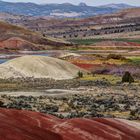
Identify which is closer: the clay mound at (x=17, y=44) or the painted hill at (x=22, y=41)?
the clay mound at (x=17, y=44)

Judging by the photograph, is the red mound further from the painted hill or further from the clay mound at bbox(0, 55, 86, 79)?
the painted hill

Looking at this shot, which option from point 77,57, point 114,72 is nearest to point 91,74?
point 114,72

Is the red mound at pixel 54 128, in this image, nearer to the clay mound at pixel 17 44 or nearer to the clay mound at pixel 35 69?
the clay mound at pixel 35 69

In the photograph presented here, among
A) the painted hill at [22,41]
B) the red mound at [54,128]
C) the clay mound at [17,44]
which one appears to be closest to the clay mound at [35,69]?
the red mound at [54,128]

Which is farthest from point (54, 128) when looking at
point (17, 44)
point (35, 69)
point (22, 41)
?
point (22, 41)

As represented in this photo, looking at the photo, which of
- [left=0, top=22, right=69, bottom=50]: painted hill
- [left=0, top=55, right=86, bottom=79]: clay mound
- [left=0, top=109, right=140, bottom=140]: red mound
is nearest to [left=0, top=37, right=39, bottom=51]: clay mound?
[left=0, top=22, right=69, bottom=50]: painted hill

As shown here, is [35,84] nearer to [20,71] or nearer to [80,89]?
[80,89]

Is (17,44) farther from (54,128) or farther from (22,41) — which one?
(54,128)
